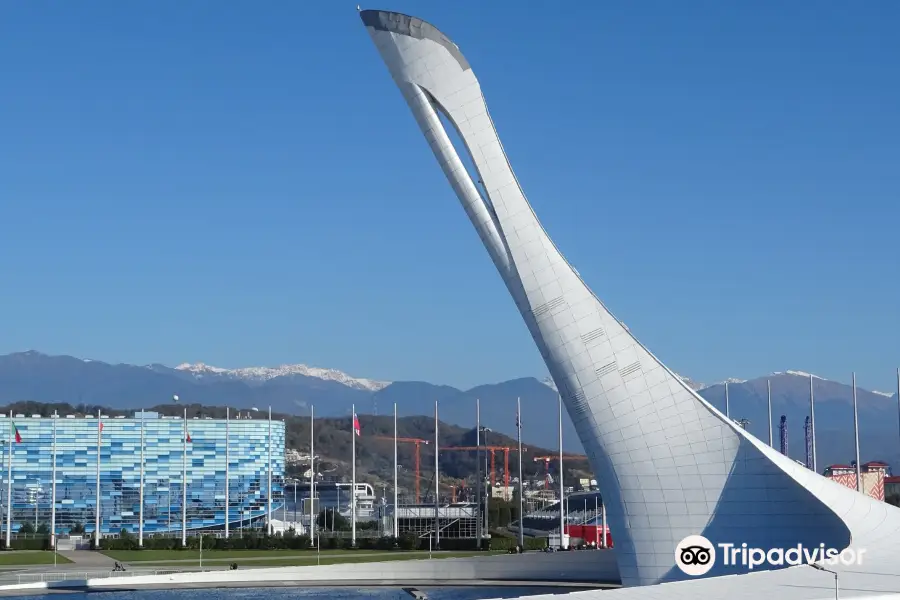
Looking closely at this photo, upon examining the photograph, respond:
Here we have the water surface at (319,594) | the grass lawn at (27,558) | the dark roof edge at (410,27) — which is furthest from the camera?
the grass lawn at (27,558)

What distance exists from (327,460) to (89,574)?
4191 inches

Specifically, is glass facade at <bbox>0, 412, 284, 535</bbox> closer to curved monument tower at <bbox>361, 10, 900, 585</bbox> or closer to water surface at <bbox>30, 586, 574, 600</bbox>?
water surface at <bbox>30, 586, 574, 600</bbox>

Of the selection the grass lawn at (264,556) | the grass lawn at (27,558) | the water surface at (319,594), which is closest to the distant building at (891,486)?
the grass lawn at (264,556)

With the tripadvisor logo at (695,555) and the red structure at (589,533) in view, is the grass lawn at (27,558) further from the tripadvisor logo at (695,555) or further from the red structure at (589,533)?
the tripadvisor logo at (695,555)

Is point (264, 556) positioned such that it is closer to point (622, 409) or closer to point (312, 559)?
point (312, 559)

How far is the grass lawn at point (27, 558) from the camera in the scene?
141 feet

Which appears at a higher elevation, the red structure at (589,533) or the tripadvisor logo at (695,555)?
the tripadvisor logo at (695,555)

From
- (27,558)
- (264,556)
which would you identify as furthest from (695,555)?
(27,558)

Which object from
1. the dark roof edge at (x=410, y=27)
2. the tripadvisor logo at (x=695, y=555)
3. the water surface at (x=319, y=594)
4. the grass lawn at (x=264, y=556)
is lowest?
the water surface at (x=319, y=594)

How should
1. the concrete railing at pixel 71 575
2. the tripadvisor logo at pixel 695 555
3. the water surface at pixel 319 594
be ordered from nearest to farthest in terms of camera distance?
the tripadvisor logo at pixel 695 555, the water surface at pixel 319 594, the concrete railing at pixel 71 575

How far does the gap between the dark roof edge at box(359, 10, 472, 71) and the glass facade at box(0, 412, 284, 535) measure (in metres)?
40.6

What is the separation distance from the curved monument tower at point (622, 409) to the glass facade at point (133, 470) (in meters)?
40.4

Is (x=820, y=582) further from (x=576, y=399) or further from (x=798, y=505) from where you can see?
(x=576, y=399)

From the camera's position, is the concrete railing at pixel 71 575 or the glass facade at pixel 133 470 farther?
the glass facade at pixel 133 470
